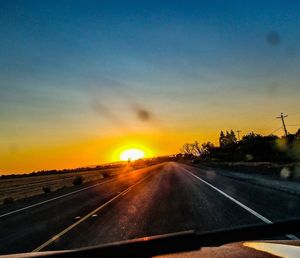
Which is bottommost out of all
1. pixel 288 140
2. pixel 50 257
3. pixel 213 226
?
pixel 213 226

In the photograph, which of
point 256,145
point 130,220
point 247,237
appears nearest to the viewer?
point 247,237

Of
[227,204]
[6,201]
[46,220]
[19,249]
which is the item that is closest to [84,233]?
[19,249]

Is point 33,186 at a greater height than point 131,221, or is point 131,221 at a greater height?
point 33,186

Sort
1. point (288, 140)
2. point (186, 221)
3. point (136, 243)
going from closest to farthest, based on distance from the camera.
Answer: point (136, 243) → point (186, 221) → point (288, 140)

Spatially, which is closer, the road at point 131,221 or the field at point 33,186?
the road at point 131,221

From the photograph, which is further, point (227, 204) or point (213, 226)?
point (227, 204)

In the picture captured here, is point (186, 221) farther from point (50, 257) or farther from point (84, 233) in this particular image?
point (50, 257)

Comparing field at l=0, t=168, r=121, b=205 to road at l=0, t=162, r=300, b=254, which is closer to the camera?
road at l=0, t=162, r=300, b=254

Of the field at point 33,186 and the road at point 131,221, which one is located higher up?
the field at point 33,186

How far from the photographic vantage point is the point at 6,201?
1085 inches

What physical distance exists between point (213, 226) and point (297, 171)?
18971mm

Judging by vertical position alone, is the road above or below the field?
below

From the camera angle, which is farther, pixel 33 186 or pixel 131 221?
pixel 33 186

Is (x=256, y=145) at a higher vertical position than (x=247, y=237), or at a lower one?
higher
